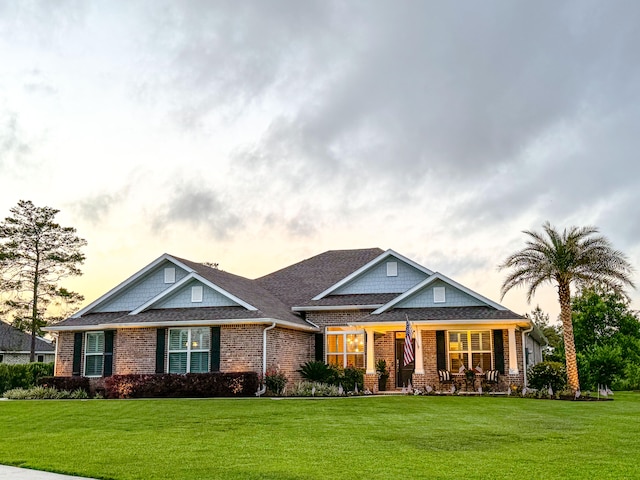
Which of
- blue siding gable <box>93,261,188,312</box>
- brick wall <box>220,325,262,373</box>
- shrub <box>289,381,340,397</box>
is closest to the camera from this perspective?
shrub <box>289,381,340,397</box>

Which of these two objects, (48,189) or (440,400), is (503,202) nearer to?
(440,400)

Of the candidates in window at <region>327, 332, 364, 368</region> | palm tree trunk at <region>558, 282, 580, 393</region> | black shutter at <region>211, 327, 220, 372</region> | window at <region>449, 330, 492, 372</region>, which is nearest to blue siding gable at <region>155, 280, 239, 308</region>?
black shutter at <region>211, 327, 220, 372</region>

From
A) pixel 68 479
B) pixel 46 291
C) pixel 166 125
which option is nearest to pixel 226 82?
pixel 166 125

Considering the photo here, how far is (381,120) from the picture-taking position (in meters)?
24.0

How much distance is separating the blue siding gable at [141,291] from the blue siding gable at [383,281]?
22.2 ft

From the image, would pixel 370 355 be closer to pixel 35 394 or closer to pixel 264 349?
pixel 264 349

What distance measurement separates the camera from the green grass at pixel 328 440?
9.98 m

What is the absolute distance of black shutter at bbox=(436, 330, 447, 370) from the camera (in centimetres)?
2580

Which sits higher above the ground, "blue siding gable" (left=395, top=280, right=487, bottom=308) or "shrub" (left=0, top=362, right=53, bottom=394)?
"blue siding gable" (left=395, top=280, right=487, bottom=308)

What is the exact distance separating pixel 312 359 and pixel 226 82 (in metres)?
11.5

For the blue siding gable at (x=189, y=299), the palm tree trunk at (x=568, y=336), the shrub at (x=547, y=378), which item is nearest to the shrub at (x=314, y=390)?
the blue siding gable at (x=189, y=299)

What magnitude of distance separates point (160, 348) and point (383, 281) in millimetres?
9130

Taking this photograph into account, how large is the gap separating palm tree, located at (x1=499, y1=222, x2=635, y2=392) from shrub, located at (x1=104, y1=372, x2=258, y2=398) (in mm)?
9572

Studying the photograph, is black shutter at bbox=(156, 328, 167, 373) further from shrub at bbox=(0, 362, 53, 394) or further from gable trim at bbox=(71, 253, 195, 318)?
shrub at bbox=(0, 362, 53, 394)
